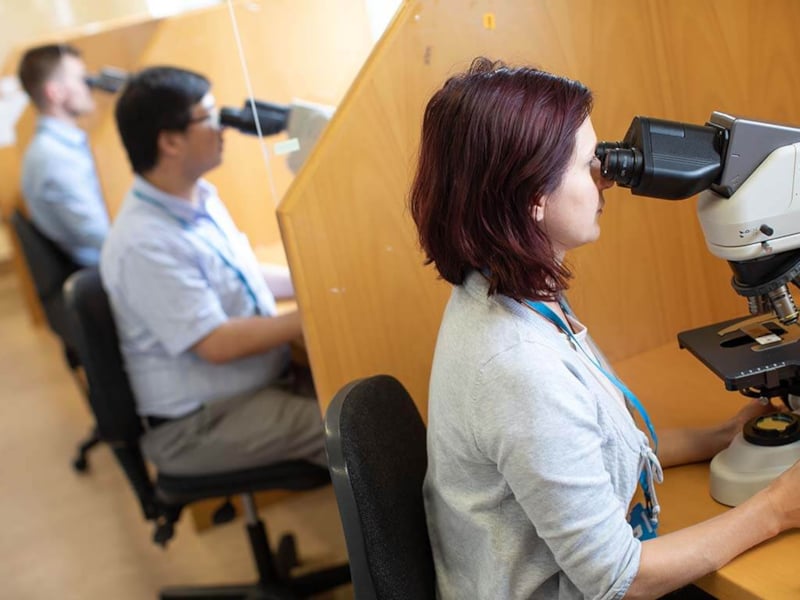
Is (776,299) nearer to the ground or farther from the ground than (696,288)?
farther from the ground

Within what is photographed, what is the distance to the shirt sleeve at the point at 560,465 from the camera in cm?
94

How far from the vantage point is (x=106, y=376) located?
1962 millimetres

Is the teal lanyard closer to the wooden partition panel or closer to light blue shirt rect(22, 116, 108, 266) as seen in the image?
the wooden partition panel

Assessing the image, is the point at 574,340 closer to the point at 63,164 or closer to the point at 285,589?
the point at 285,589

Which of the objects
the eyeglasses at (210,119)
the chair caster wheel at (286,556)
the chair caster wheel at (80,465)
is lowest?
the chair caster wheel at (80,465)

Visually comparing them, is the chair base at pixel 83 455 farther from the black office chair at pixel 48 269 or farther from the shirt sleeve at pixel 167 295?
the shirt sleeve at pixel 167 295

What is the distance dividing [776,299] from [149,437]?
1.39 metres

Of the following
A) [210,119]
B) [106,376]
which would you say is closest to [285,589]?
[106,376]

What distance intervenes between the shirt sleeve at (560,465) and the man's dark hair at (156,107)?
55.4 inches

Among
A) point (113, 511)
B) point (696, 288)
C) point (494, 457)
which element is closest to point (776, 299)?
point (494, 457)

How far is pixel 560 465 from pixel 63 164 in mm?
2945

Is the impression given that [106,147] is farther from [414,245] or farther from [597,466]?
[597,466]

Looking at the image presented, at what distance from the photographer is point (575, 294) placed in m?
1.48

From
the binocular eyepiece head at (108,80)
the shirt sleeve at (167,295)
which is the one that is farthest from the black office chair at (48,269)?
the shirt sleeve at (167,295)
